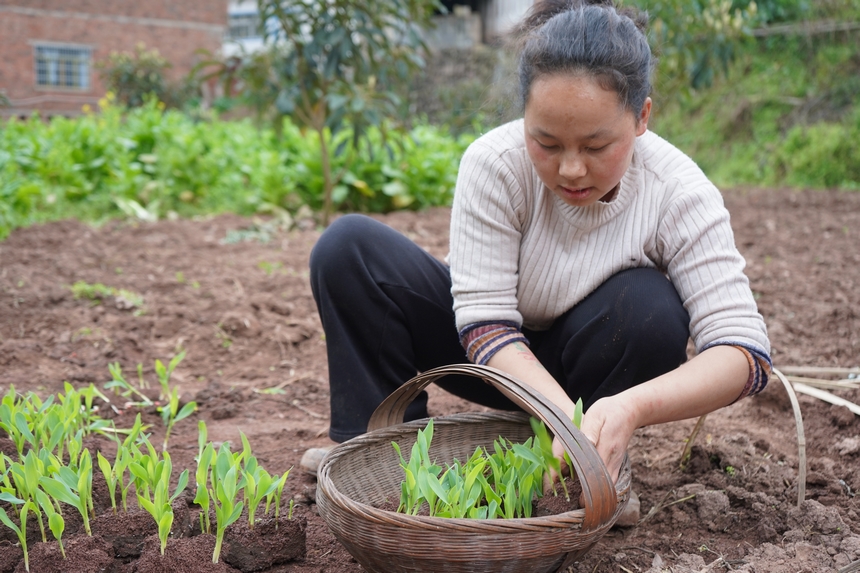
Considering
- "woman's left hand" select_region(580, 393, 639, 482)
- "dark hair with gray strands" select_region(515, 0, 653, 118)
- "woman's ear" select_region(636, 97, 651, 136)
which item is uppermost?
"dark hair with gray strands" select_region(515, 0, 653, 118)

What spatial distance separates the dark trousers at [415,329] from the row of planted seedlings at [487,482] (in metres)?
0.31

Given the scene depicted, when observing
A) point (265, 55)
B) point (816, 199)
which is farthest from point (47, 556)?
point (816, 199)

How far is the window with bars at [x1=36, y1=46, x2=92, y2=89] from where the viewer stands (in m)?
18.5

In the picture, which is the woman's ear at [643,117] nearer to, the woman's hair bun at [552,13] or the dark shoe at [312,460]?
the woman's hair bun at [552,13]

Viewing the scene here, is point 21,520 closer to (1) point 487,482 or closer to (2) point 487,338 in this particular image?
(1) point 487,482

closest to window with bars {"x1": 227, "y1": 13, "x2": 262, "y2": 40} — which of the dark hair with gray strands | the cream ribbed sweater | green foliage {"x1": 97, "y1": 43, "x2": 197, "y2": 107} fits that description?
green foliage {"x1": 97, "y1": 43, "x2": 197, "y2": 107}

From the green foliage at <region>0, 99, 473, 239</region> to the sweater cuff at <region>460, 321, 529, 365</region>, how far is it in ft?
11.4

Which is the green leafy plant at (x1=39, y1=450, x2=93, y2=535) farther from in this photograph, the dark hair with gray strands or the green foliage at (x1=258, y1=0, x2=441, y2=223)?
the green foliage at (x1=258, y1=0, x2=441, y2=223)

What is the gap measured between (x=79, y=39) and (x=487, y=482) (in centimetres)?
2025

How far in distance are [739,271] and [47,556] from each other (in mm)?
1433

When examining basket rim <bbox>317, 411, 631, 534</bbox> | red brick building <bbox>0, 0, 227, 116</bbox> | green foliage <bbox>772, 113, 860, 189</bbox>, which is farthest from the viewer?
red brick building <bbox>0, 0, 227, 116</bbox>

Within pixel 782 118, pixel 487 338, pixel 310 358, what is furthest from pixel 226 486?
pixel 782 118

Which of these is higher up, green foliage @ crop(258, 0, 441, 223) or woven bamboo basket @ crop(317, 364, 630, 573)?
green foliage @ crop(258, 0, 441, 223)

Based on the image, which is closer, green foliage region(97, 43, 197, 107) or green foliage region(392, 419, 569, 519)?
green foliage region(392, 419, 569, 519)
